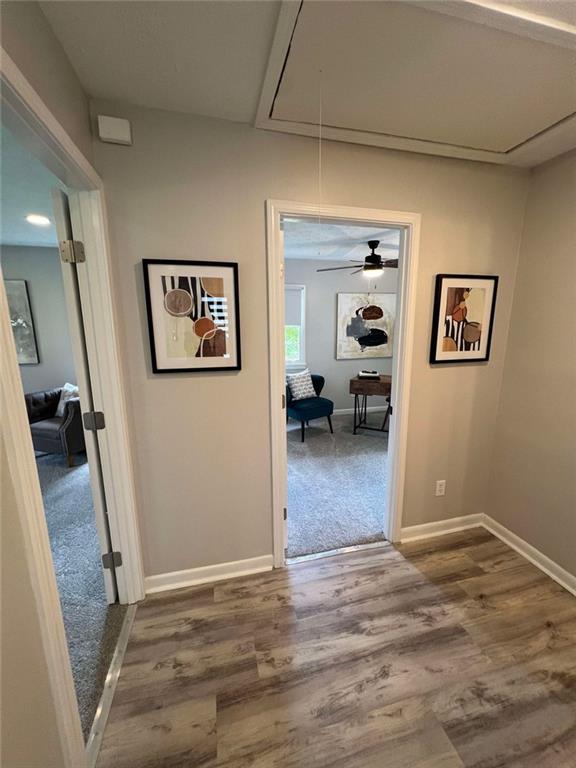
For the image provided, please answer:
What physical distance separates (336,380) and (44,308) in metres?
4.26

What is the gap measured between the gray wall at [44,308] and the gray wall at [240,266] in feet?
10.7

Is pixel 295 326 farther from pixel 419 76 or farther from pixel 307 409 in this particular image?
pixel 419 76

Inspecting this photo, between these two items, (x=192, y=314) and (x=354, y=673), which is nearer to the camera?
(x=354, y=673)

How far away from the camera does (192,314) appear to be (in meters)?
1.61

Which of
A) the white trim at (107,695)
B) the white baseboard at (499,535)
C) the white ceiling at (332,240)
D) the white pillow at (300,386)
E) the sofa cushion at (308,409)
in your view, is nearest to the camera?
the white trim at (107,695)

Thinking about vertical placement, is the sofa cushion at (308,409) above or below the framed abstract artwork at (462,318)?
below

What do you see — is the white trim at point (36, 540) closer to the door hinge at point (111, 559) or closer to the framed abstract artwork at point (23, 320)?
the door hinge at point (111, 559)

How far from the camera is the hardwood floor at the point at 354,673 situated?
1.16 m

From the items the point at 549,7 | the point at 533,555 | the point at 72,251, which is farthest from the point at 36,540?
the point at 533,555

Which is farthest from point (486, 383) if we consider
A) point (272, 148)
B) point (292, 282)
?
point (292, 282)

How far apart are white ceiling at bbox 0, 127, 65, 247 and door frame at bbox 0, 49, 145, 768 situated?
252 millimetres

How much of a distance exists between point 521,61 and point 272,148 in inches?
40.6

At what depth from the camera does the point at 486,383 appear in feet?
7.21

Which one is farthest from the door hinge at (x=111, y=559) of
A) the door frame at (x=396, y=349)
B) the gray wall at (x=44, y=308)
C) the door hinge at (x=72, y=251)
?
the gray wall at (x=44, y=308)
